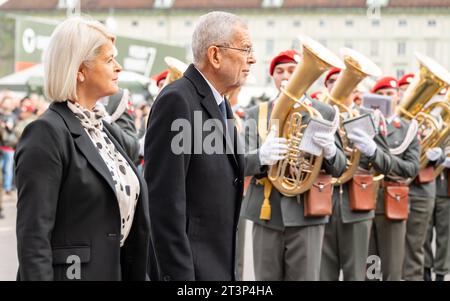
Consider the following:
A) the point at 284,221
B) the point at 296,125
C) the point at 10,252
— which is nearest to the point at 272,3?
the point at 10,252

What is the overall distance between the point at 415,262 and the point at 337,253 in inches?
59.4

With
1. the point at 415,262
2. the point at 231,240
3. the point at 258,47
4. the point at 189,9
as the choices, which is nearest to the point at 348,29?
the point at 258,47

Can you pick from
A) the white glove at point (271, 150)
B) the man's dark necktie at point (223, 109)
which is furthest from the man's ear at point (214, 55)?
the white glove at point (271, 150)

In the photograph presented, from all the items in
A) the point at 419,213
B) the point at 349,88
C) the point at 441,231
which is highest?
the point at 349,88

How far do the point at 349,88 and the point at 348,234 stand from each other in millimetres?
1184

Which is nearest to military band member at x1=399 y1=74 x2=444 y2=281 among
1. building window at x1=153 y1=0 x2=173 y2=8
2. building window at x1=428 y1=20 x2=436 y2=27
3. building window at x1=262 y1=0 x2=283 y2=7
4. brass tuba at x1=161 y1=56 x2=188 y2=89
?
brass tuba at x1=161 y1=56 x2=188 y2=89

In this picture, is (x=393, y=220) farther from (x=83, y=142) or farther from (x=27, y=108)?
(x=27, y=108)

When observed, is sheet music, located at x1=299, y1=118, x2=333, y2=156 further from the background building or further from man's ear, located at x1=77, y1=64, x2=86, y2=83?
the background building

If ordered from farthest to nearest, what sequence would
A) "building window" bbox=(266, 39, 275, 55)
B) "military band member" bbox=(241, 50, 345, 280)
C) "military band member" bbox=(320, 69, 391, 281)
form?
1. "building window" bbox=(266, 39, 275, 55)
2. "military band member" bbox=(320, 69, 391, 281)
3. "military band member" bbox=(241, 50, 345, 280)

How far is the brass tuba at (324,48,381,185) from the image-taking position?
21.0ft

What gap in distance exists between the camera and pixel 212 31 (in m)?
3.72

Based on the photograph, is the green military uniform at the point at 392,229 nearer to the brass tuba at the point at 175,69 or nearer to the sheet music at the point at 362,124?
the sheet music at the point at 362,124

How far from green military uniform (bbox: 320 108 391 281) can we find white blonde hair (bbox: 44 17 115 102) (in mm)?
3807
